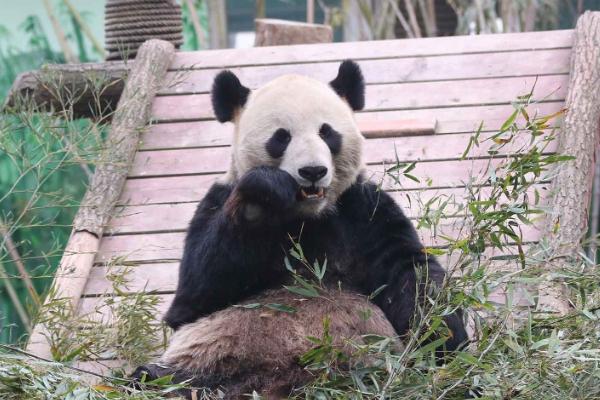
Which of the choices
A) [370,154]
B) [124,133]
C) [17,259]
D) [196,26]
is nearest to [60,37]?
[196,26]

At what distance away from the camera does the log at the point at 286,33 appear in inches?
293

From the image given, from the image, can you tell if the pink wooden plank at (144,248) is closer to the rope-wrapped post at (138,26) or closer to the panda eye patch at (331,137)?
the panda eye patch at (331,137)

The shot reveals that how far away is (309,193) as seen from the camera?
3.85 metres

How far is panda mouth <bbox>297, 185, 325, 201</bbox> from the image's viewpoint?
3.84 metres

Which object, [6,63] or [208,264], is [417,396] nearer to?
[208,264]

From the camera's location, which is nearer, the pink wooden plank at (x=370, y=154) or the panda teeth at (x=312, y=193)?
the panda teeth at (x=312, y=193)

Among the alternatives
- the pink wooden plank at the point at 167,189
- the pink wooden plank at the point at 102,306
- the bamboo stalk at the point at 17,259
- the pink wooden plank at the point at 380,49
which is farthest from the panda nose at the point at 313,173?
the pink wooden plank at the point at 380,49

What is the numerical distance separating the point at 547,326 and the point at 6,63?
6.82 meters

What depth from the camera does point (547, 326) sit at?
12.2 ft

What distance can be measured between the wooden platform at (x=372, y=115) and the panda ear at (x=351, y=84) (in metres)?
0.83

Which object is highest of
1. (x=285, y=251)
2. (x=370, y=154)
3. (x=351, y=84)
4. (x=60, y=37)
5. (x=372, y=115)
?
(x=351, y=84)

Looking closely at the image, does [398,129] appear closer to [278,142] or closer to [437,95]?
[437,95]

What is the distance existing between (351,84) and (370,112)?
5.51 ft

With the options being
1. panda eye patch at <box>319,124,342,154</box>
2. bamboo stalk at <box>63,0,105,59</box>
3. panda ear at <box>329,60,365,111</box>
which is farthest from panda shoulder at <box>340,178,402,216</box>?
bamboo stalk at <box>63,0,105,59</box>
